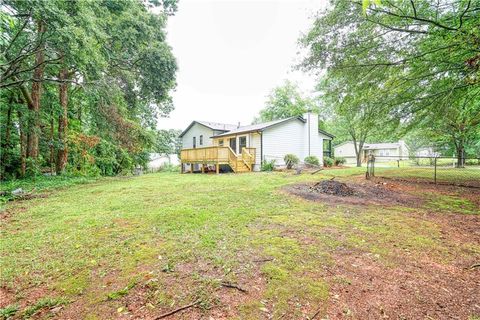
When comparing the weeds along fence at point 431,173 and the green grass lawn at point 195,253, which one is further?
the weeds along fence at point 431,173

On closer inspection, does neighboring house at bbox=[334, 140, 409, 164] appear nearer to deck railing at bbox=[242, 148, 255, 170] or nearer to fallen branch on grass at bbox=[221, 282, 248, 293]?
deck railing at bbox=[242, 148, 255, 170]

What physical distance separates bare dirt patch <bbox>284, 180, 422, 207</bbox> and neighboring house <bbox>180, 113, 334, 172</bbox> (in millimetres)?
7548

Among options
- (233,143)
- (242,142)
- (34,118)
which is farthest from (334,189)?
(34,118)

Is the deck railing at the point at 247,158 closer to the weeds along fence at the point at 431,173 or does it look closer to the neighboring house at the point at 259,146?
the neighboring house at the point at 259,146

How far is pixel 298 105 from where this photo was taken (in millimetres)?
30703

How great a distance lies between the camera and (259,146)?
16.3 meters

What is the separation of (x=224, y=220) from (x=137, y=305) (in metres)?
2.41

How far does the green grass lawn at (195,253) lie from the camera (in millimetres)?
2139

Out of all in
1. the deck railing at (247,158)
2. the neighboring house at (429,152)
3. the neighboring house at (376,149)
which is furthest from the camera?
the neighboring house at (376,149)

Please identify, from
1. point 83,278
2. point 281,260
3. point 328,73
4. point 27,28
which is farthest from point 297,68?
point 27,28

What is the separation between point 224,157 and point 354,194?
9187 mm

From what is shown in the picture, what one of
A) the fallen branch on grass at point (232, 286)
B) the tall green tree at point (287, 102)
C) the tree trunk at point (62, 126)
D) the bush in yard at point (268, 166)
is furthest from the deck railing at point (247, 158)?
the tall green tree at point (287, 102)

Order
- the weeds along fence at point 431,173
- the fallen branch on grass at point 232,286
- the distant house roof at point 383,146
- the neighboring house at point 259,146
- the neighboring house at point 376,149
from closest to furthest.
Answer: the fallen branch on grass at point 232,286, the weeds along fence at point 431,173, the neighboring house at point 259,146, the neighboring house at point 376,149, the distant house roof at point 383,146

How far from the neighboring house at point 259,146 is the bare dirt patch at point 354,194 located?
755 cm
